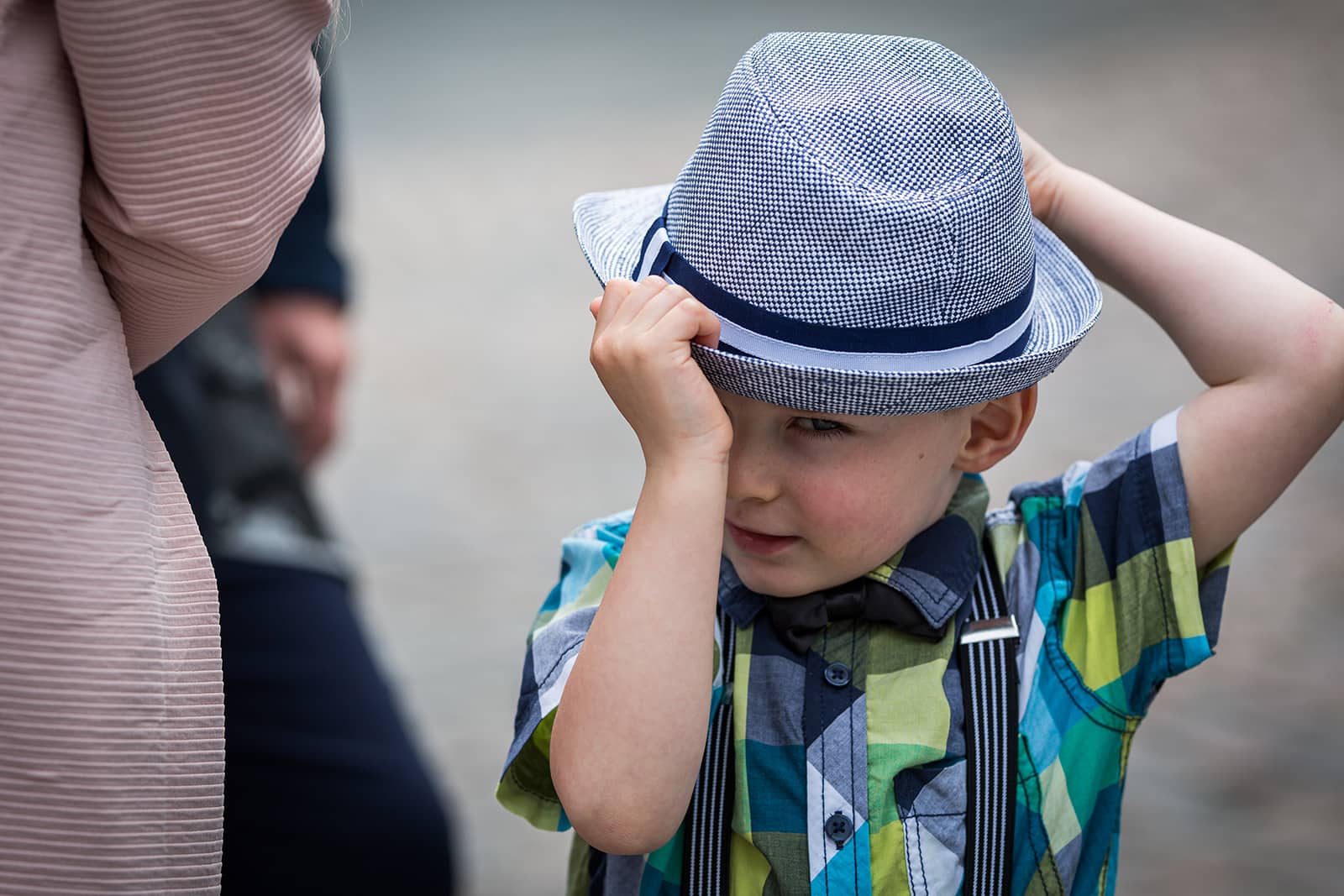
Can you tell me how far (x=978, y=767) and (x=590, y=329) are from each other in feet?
14.9

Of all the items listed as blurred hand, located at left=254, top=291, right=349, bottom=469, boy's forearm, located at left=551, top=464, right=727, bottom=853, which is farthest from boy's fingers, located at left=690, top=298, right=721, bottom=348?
blurred hand, located at left=254, top=291, right=349, bottom=469

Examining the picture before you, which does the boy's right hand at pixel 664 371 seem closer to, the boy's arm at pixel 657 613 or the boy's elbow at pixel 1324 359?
the boy's arm at pixel 657 613

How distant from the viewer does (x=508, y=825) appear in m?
3.08

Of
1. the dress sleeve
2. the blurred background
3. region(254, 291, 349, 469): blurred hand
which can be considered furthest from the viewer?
the blurred background

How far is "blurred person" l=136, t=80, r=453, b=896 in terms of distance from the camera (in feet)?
5.94

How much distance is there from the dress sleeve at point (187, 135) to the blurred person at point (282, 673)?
2.46 ft

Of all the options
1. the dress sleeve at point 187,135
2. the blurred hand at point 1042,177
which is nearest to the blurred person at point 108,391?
→ the dress sleeve at point 187,135

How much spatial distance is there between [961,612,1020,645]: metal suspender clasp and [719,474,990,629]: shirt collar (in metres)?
0.03

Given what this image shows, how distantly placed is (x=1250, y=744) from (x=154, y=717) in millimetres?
2676

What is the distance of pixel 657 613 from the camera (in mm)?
1225

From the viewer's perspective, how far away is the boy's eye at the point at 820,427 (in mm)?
1292

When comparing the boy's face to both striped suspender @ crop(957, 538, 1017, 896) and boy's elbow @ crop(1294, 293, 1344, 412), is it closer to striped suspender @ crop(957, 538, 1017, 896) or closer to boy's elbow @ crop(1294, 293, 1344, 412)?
striped suspender @ crop(957, 538, 1017, 896)

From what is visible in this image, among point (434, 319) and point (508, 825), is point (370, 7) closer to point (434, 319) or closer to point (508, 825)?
point (434, 319)

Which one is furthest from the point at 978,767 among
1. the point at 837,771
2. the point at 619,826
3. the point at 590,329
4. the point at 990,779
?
the point at 590,329
